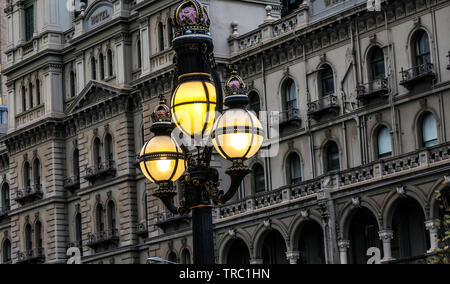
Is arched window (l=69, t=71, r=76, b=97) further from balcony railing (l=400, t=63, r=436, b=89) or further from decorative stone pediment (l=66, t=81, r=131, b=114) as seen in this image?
balcony railing (l=400, t=63, r=436, b=89)

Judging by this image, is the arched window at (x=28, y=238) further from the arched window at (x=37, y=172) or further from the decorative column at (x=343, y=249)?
the decorative column at (x=343, y=249)

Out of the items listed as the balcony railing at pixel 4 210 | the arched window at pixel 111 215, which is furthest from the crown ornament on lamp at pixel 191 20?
the balcony railing at pixel 4 210

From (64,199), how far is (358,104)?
23.2m

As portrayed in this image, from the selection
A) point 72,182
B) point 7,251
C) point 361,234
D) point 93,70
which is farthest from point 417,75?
point 7,251

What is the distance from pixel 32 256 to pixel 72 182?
4.90m

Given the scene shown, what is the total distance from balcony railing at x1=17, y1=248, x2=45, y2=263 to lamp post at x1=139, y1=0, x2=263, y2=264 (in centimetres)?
5177

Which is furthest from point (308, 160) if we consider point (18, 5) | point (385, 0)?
point (18, 5)

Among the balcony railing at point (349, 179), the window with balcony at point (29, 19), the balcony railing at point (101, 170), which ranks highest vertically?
the window with balcony at point (29, 19)

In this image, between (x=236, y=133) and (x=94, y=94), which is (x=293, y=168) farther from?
(x=236, y=133)

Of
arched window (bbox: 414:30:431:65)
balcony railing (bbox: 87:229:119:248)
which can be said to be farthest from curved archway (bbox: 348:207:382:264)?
balcony railing (bbox: 87:229:119:248)

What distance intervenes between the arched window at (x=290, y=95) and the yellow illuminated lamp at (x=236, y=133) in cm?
3699

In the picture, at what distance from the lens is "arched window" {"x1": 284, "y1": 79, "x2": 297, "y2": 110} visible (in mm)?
52656

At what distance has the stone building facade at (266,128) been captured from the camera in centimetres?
4606

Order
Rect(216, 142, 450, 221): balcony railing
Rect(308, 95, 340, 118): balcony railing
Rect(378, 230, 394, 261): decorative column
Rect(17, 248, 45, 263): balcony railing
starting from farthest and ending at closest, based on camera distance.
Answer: Rect(17, 248, 45, 263): balcony railing, Rect(308, 95, 340, 118): balcony railing, Rect(378, 230, 394, 261): decorative column, Rect(216, 142, 450, 221): balcony railing
